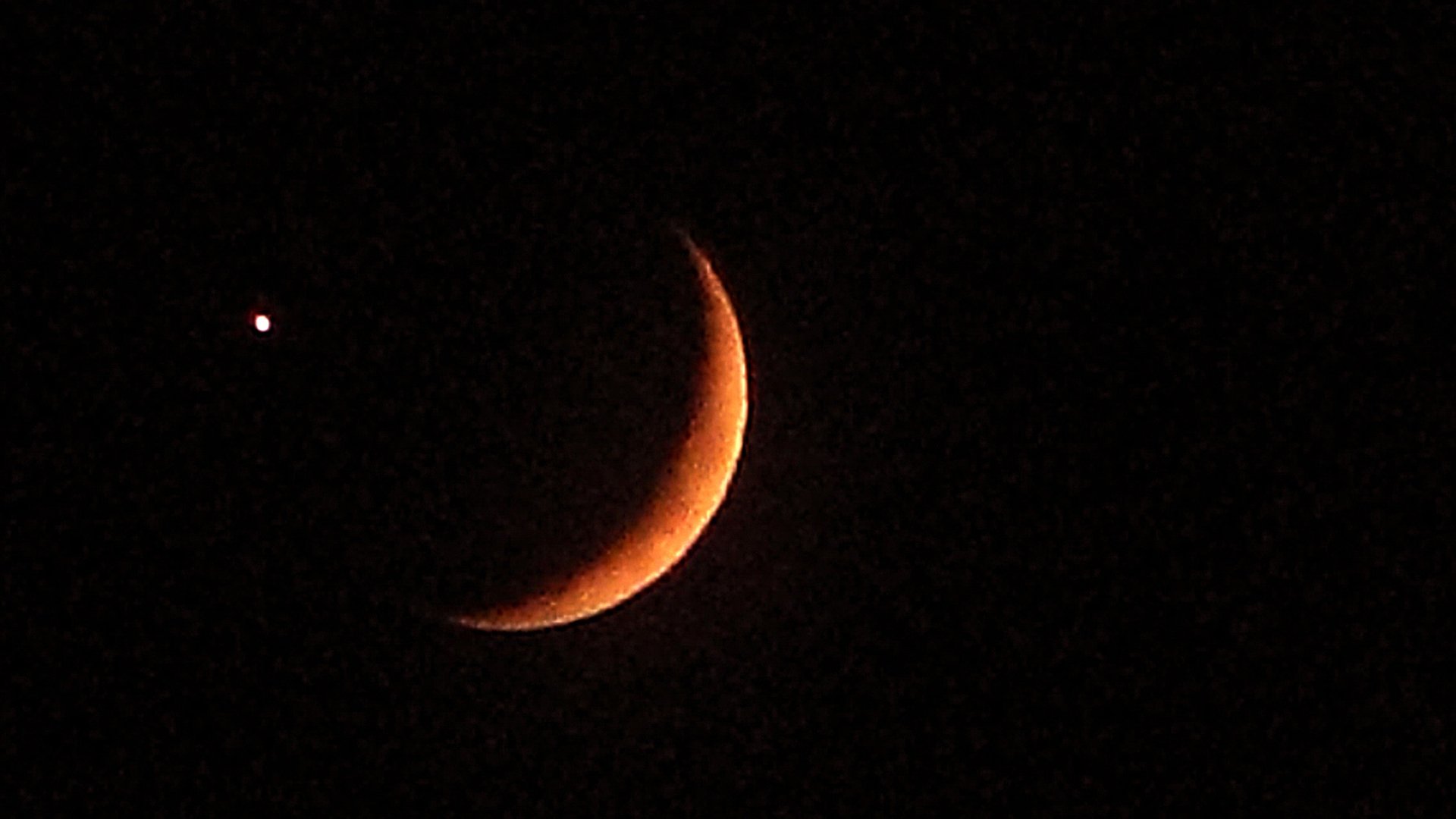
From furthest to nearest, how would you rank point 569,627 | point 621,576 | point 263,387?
point 569,627 → point 621,576 → point 263,387

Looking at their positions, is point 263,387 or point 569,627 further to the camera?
point 569,627

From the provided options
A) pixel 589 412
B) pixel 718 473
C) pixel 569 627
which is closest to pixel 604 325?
pixel 589 412

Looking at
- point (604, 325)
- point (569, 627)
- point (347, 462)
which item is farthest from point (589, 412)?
point (569, 627)

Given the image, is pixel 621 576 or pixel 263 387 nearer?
pixel 263 387

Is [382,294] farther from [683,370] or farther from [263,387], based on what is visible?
[683,370]

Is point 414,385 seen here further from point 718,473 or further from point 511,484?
point 718,473

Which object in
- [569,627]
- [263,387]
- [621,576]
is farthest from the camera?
[569,627]
